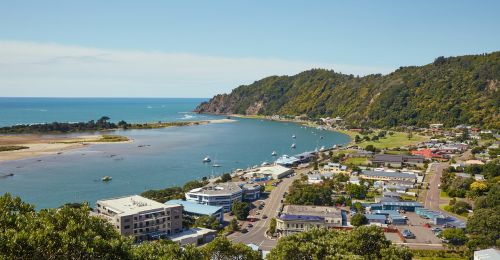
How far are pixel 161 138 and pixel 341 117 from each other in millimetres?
57920

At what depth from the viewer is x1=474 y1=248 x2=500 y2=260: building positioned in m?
23.1

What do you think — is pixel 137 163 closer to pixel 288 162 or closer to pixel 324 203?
pixel 288 162

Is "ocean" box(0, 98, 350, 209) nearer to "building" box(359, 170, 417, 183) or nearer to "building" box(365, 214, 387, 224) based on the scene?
"building" box(359, 170, 417, 183)

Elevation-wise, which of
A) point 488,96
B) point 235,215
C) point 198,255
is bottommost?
point 235,215

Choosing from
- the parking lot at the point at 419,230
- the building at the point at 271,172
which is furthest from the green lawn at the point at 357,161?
the parking lot at the point at 419,230

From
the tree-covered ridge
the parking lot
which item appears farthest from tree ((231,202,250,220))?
the tree-covered ridge

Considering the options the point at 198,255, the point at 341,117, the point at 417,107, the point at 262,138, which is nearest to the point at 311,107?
the point at 341,117

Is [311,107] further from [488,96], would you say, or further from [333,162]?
[333,162]

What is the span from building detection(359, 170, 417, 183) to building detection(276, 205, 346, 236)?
53.4 ft

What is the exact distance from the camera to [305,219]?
30.8 metres

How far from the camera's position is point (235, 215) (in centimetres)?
3447

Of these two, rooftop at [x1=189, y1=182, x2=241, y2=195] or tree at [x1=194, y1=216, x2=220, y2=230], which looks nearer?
tree at [x1=194, y1=216, x2=220, y2=230]

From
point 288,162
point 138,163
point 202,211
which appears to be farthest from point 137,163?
point 202,211

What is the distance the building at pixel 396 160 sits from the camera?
56.9 m
